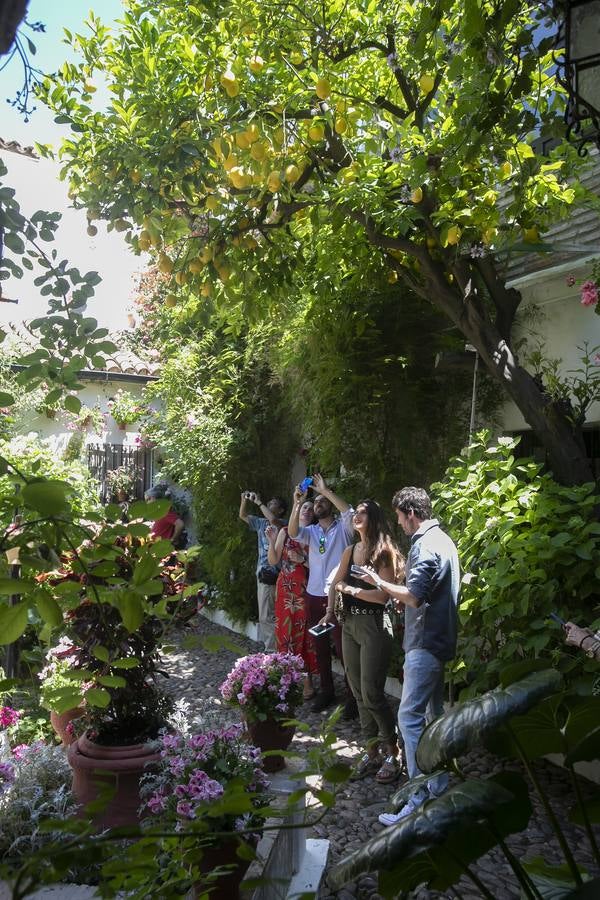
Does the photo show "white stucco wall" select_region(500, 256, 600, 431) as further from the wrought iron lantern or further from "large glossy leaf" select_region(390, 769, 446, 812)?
"large glossy leaf" select_region(390, 769, 446, 812)

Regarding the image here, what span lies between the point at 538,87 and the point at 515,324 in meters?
2.16

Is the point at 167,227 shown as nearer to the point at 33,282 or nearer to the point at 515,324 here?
the point at 33,282

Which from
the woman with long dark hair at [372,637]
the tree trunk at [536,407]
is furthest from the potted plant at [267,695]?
the tree trunk at [536,407]

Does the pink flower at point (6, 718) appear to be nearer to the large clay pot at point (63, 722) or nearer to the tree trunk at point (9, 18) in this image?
the large clay pot at point (63, 722)

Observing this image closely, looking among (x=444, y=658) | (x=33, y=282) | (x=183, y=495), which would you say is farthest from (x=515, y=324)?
(x=183, y=495)

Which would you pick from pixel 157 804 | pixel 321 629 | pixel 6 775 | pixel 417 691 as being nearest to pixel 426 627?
pixel 417 691

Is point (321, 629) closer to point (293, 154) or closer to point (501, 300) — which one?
point (501, 300)

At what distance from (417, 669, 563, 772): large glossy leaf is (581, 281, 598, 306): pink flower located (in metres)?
4.78

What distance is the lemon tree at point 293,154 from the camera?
181 inches

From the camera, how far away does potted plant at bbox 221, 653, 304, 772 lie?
16.5 ft

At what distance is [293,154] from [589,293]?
94.5 inches

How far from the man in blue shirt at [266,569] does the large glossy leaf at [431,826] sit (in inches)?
262

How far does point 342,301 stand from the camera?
731 cm

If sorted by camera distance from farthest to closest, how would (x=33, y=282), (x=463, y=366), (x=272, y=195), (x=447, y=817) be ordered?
(x=463, y=366), (x=272, y=195), (x=33, y=282), (x=447, y=817)
